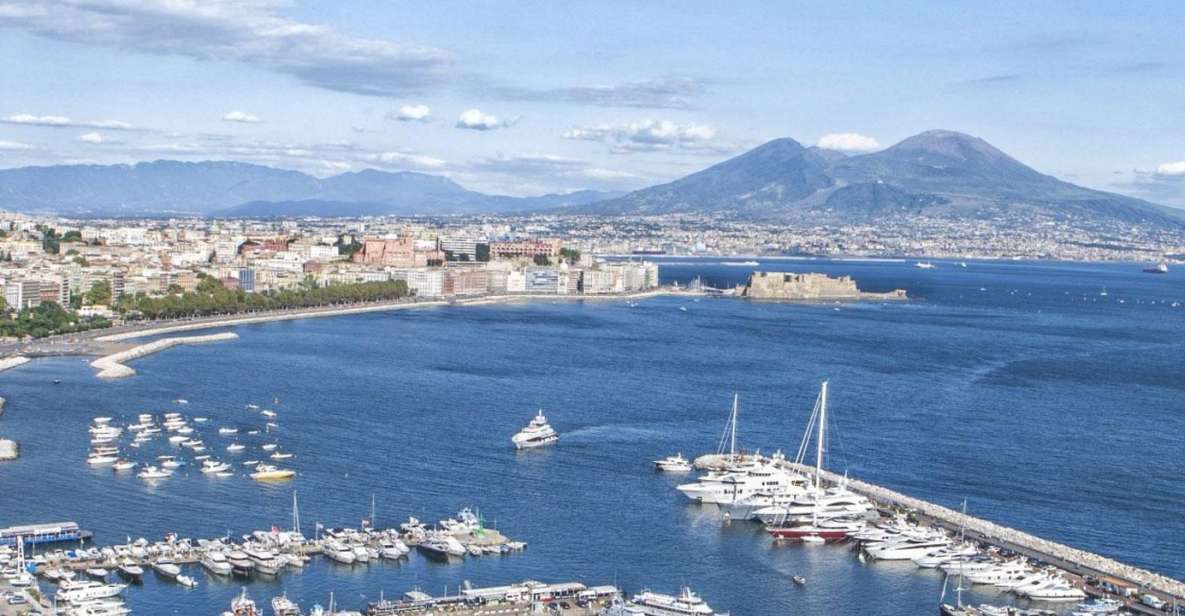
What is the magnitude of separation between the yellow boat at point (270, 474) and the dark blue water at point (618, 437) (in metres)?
0.34

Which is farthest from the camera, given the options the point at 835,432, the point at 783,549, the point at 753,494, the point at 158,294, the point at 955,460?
the point at 158,294

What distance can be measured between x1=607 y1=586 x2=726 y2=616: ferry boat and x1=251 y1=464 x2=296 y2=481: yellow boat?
23.0ft

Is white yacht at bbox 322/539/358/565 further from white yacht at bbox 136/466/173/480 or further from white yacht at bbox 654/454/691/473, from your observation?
white yacht at bbox 654/454/691/473

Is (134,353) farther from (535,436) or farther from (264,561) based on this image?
(264,561)

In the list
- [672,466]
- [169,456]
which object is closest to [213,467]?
[169,456]

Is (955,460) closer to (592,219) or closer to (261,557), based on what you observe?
A: (261,557)

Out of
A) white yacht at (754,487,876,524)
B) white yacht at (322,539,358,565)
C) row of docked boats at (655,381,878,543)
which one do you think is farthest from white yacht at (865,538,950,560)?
white yacht at (322,539,358,565)

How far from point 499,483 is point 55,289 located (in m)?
27.3

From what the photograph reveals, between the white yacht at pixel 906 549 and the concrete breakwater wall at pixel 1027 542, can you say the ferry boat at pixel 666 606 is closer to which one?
the white yacht at pixel 906 549

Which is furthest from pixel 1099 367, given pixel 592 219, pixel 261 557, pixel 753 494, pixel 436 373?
pixel 592 219

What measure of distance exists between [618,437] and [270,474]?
19.5 ft

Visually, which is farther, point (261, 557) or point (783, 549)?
point (783, 549)

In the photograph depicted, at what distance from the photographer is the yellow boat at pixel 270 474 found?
1925 centimetres

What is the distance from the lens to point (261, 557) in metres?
14.9
